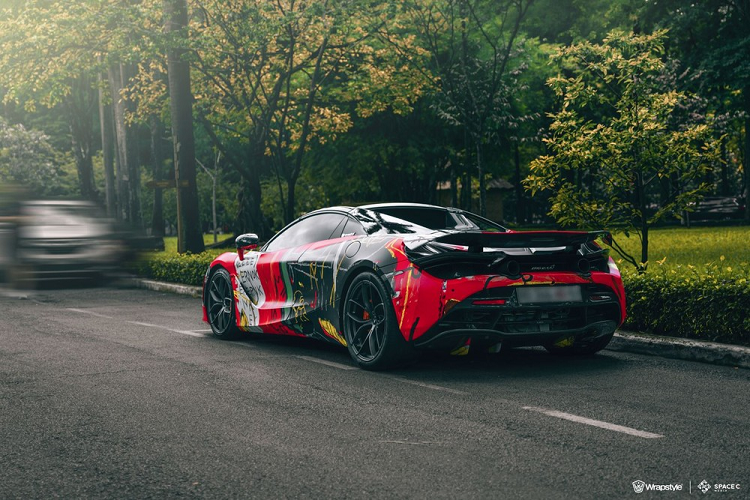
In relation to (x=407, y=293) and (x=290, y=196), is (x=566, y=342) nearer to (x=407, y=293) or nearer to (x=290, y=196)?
(x=407, y=293)

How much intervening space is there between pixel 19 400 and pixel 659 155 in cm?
852

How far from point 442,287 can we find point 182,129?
13651 mm

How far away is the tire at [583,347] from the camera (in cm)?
798

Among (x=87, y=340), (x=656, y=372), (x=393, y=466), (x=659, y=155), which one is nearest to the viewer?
(x=393, y=466)

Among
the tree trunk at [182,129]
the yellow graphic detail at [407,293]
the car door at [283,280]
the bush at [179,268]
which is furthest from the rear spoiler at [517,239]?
the tree trunk at [182,129]

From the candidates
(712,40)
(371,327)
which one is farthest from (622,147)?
(712,40)

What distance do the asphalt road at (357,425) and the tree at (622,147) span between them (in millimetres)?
4408

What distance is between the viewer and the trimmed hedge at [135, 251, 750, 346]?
7.80 meters

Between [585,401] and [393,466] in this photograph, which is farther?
[585,401]

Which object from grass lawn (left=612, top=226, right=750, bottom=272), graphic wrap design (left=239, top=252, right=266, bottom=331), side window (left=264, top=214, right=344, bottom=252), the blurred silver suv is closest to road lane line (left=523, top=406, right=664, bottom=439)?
side window (left=264, top=214, right=344, bottom=252)

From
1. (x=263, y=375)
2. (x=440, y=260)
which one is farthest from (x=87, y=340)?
(x=440, y=260)

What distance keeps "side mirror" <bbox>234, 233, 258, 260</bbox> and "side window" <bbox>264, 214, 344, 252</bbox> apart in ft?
0.57

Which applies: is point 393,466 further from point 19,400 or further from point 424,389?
point 19,400

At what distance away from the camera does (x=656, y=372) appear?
7312 millimetres
